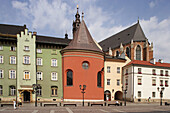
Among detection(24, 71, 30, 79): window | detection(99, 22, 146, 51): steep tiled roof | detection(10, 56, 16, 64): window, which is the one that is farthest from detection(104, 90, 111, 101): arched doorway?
detection(99, 22, 146, 51): steep tiled roof

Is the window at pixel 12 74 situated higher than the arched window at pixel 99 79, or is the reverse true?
the window at pixel 12 74

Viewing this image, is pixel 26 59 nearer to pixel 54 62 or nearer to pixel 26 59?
pixel 26 59

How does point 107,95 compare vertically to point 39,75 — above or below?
below

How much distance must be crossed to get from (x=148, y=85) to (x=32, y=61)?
1096 inches

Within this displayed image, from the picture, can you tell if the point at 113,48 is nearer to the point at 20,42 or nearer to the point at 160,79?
the point at 160,79

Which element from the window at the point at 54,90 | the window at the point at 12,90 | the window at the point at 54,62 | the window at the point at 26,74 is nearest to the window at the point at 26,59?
the window at the point at 26,74

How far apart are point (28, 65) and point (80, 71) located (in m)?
10.9

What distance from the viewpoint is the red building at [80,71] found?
36.1 metres

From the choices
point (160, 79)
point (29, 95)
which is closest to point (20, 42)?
point (29, 95)

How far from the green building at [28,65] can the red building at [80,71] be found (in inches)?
70.2

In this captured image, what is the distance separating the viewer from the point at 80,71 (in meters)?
36.9

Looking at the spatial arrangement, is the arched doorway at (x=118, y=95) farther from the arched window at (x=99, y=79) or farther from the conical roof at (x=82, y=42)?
the conical roof at (x=82, y=42)

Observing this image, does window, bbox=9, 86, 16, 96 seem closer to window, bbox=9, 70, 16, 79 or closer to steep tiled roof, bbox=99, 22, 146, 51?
window, bbox=9, 70, 16, 79

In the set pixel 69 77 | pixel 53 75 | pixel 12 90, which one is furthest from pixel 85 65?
pixel 12 90
